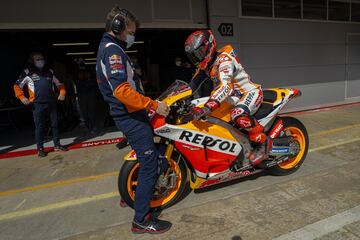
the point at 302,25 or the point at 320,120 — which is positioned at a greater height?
the point at 302,25

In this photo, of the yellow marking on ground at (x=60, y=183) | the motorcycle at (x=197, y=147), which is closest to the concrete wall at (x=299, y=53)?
the motorcycle at (x=197, y=147)

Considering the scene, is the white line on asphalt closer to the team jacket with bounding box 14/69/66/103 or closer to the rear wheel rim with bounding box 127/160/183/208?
the rear wheel rim with bounding box 127/160/183/208

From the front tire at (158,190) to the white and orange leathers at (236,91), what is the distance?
862 mm

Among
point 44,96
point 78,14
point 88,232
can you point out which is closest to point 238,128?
point 88,232

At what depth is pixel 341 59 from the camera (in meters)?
10.2

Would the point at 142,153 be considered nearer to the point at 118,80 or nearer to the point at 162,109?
the point at 162,109

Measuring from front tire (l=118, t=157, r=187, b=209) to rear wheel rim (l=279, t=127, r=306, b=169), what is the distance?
5.48 ft

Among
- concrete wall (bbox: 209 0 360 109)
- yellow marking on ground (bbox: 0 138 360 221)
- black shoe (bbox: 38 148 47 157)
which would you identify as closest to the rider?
yellow marking on ground (bbox: 0 138 360 221)

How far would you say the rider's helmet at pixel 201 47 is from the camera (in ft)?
10.7

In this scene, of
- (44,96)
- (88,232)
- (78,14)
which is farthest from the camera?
(78,14)

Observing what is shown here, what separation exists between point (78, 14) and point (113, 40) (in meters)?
4.34

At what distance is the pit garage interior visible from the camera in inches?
121

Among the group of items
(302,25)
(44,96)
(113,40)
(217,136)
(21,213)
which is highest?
(302,25)

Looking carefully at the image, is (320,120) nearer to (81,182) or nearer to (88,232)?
(81,182)
